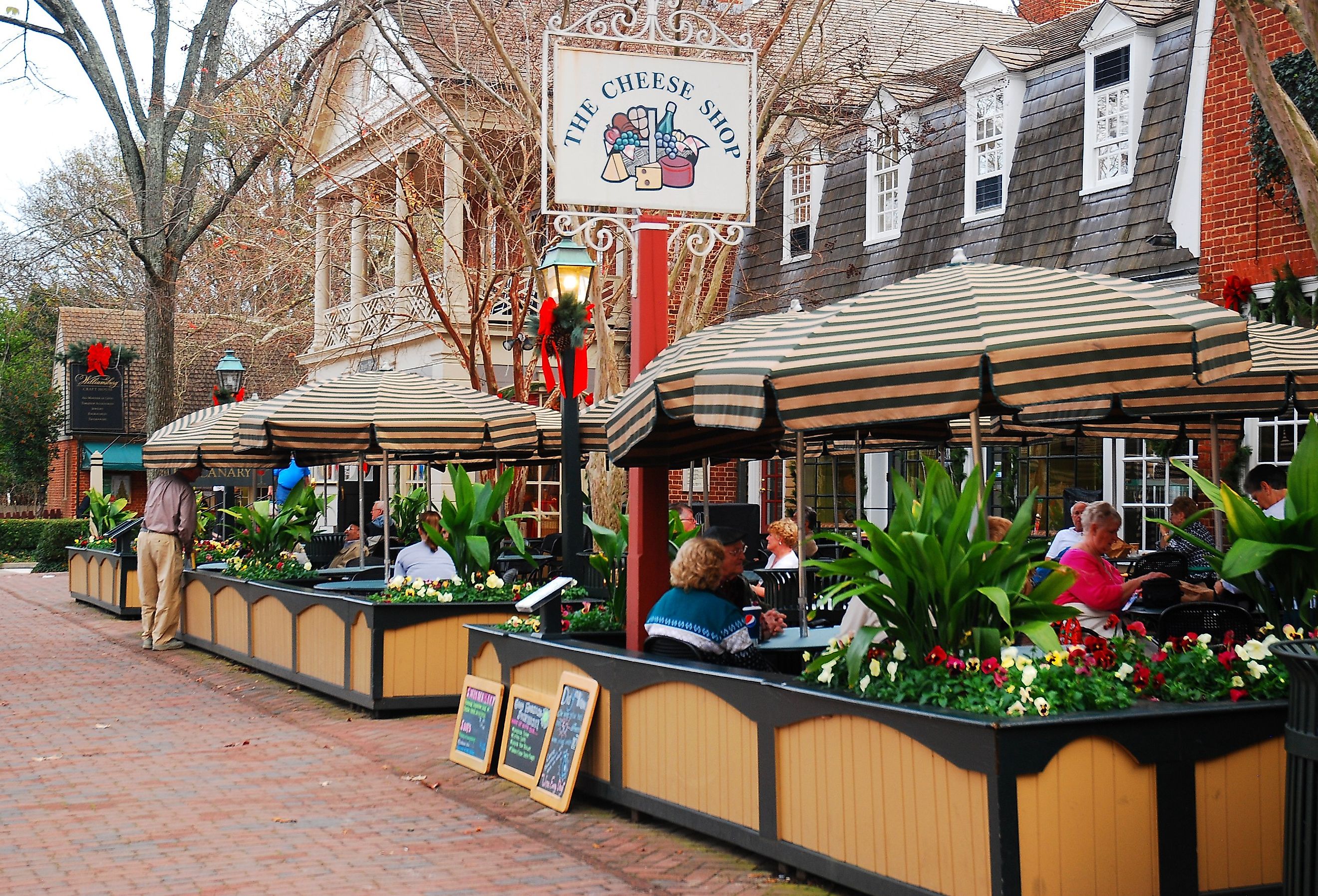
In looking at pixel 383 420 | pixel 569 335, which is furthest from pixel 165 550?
pixel 569 335

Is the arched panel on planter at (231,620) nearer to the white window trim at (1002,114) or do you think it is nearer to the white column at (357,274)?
the white window trim at (1002,114)

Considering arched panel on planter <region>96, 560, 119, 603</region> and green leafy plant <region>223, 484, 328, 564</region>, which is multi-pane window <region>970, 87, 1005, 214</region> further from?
arched panel on planter <region>96, 560, 119, 603</region>

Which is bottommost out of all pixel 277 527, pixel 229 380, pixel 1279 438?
pixel 277 527

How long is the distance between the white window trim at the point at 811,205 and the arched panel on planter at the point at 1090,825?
1697 cm

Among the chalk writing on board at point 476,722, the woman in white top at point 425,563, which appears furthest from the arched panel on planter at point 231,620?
the chalk writing on board at point 476,722

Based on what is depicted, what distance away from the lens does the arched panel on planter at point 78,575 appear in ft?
73.7

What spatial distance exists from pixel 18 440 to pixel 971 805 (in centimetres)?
4314

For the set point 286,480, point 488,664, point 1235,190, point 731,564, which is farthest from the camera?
point 286,480

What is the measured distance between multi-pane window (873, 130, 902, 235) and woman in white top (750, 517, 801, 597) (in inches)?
330

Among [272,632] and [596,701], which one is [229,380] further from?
[596,701]

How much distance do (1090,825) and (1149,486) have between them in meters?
11.3

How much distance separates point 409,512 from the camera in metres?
17.5

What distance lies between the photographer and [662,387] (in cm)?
732

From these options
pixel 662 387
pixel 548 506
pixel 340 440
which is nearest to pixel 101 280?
pixel 548 506
